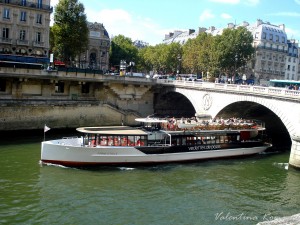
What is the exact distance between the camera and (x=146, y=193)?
2292cm

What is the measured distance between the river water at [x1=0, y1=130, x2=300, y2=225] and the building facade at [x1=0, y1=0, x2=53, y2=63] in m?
25.7

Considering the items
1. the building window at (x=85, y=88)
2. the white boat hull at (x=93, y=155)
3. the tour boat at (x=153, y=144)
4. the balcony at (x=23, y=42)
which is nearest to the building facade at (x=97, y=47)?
the balcony at (x=23, y=42)

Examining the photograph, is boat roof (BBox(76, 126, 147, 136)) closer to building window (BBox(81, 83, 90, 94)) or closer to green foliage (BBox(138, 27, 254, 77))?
building window (BBox(81, 83, 90, 94))

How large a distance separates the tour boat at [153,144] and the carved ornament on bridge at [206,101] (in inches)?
322

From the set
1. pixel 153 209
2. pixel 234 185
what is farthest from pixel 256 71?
pixel 153 209

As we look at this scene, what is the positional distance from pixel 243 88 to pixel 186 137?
1087cm

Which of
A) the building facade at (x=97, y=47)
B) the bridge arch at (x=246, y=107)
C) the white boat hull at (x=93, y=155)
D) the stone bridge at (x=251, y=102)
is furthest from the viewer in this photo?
the building facade at (x=97, y=47)

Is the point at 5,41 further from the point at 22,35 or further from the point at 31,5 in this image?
the point at 31,5

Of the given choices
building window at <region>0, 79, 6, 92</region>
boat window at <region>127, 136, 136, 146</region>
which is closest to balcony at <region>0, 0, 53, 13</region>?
building window at <region>0, 79, 6, 92</region>

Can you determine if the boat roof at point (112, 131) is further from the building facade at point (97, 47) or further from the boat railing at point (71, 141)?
the building facade at point (97, 47)

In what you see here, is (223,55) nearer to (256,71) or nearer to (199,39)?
(199,39)

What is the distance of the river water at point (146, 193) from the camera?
19203mm

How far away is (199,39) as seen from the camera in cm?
8012

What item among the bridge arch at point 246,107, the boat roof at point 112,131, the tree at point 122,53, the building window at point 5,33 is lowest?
the boat roof at point 112,131
